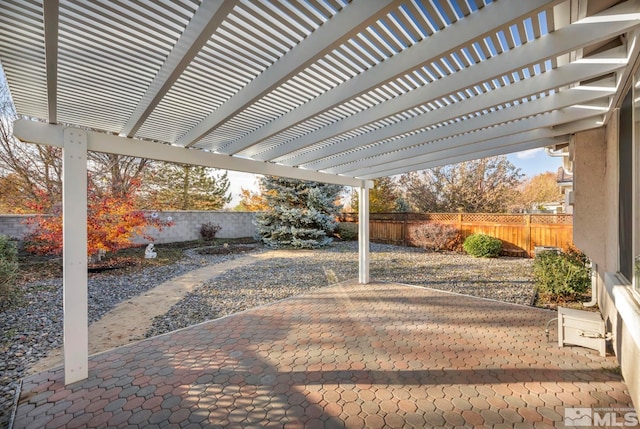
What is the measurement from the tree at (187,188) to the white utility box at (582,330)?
58.1ft

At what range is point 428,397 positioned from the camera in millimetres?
2934

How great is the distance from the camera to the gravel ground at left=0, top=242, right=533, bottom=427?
14.1 ft

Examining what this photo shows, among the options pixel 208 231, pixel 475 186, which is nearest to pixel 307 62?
pixel 208 231

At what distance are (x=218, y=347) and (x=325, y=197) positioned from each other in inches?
438

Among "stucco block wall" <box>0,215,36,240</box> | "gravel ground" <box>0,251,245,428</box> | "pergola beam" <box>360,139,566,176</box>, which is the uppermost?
"pergola beam" <box>360,139,566,176</box>

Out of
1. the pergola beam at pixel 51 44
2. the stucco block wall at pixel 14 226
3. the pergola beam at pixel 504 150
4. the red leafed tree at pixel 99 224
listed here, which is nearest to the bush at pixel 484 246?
the pergola beam at pixel 504 150

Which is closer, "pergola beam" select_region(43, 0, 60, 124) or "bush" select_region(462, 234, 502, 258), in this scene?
"pergola beam" select_region(43, 0, 60, 124)

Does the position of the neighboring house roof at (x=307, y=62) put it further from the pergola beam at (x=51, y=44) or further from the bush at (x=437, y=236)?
the bush at (x=437, y=236)

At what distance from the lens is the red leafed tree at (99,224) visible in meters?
8.30

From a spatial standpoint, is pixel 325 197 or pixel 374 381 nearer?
pixel 374 381

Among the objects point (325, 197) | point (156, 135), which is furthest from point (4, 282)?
point (325, 197)

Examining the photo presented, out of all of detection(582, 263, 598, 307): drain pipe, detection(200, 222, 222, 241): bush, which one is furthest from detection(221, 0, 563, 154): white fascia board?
detection(200, 222, 222, 241): bush

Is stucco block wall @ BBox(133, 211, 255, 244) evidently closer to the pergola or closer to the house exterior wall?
the pergola

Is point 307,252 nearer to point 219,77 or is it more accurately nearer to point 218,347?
point 218,347
